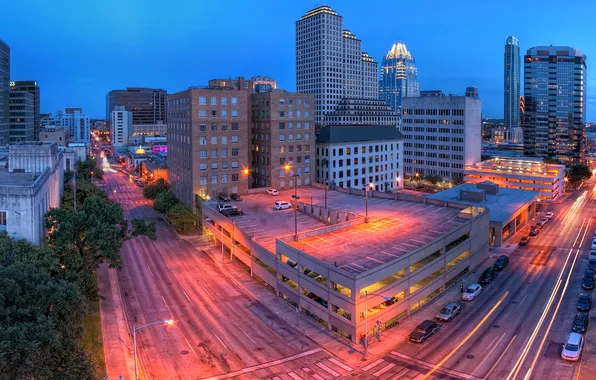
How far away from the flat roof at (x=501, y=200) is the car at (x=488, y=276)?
1821 cm

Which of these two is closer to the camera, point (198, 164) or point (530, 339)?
point (530, 339)

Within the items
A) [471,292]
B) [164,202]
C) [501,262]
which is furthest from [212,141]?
[471,292]

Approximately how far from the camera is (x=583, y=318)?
153 ft

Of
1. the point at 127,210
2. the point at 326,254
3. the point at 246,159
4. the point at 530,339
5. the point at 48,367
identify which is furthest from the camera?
the point at 127,210

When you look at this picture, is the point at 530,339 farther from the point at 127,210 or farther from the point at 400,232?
the point at 127,210

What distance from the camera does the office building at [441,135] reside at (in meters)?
144

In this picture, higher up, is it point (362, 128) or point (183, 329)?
point (362, 128)

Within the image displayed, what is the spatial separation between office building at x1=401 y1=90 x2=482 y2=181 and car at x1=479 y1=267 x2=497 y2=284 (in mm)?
85075

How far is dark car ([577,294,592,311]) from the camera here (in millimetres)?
50781

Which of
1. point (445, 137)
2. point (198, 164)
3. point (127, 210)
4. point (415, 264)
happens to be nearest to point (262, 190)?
point (198, 164)

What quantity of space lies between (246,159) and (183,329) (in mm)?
53902

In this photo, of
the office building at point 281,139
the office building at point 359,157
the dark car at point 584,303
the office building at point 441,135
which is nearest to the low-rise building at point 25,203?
the office building at point 281,139

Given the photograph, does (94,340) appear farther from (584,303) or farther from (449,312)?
(584,303)

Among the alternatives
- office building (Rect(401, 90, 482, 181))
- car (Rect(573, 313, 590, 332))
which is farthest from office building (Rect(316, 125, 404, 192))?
car (Rect(573, 313, 590, 332))
